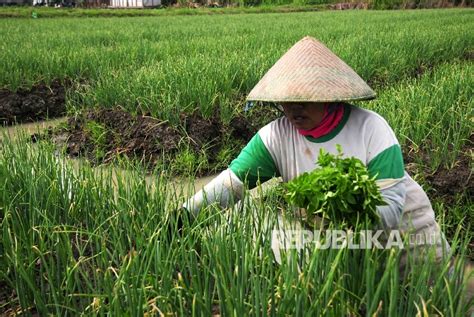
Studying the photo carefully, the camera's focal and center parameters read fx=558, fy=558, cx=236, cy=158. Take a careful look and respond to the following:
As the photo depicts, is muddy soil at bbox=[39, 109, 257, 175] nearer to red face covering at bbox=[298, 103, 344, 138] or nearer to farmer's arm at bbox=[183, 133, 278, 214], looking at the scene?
farmer's arm at bbox=[183, 133, 278, 214]

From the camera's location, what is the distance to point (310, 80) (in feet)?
5.76

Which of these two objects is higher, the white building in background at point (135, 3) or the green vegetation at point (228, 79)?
the white building in background at point (135, 3)

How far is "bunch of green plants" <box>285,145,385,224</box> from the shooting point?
54.7 inches

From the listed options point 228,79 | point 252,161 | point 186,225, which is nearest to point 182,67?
point 228,79

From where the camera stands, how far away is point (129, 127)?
4.05m

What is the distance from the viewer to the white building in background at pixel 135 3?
34.6m

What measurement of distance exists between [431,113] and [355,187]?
2265mm

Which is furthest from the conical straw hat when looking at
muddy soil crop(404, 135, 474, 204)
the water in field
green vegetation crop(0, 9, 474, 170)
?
green vegetation crop(0, 9, 474, 170)

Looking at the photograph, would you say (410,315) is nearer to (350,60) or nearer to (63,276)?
(63,276)

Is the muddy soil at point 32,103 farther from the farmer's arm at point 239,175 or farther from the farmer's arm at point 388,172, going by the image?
Result: the farmer's arm at point 388,172

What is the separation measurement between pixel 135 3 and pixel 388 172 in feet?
117

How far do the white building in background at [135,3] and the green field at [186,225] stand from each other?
2876cm

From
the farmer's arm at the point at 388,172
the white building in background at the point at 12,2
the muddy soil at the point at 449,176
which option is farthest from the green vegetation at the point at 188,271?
the white building in background at the point at 12,2

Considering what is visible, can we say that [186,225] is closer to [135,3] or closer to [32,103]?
[32,103]
